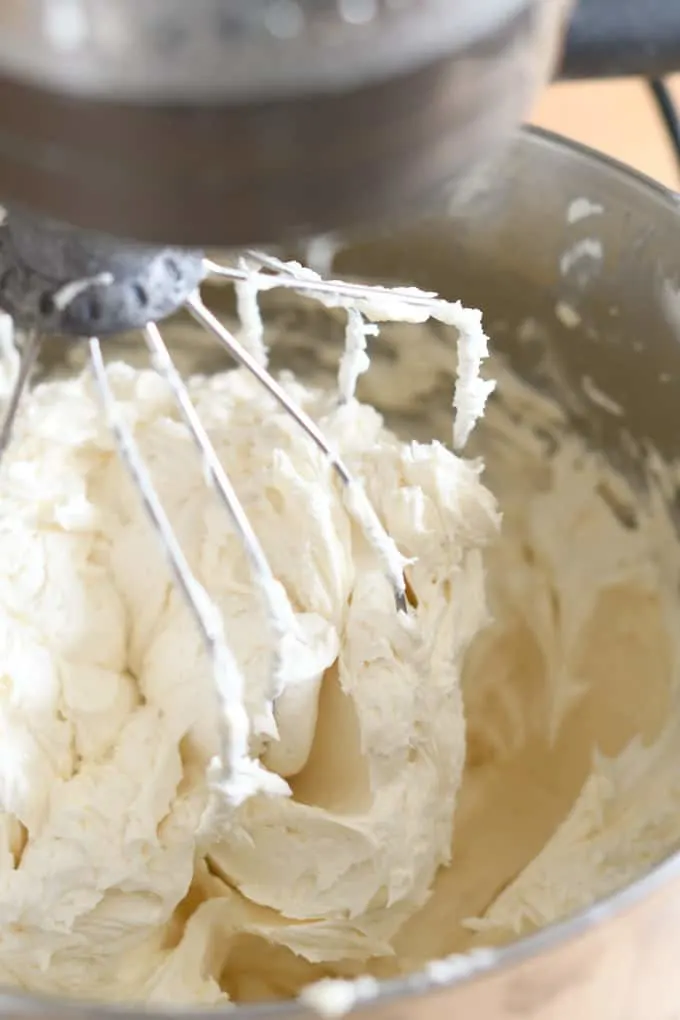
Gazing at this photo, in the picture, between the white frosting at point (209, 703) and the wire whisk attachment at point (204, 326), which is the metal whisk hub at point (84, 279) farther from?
the white frosting at point (209, 703)

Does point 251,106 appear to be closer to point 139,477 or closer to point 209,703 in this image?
point 139,477

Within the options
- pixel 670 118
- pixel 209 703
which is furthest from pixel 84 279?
pixel 670 118

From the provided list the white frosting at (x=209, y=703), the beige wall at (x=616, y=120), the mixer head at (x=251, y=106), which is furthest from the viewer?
the beige wall at (x=616, y=120)

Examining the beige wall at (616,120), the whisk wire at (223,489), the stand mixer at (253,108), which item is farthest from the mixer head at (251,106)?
the beige wall at (616,120)

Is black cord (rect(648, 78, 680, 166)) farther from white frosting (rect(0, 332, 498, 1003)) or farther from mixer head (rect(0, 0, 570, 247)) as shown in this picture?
mixer head (rect(0, 0, 570, 247))

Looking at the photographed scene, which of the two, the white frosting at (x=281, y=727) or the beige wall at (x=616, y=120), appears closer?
the white frosting at (x=281, y=727)

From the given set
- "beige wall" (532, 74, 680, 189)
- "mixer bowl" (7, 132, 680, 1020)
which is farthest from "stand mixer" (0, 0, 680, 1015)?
"beige wall" (532, 74, 680, 189)

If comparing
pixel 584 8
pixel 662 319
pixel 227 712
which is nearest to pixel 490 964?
pixel 227 712
